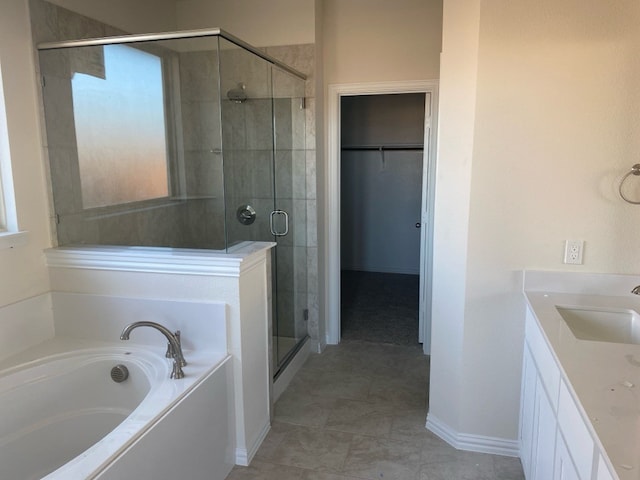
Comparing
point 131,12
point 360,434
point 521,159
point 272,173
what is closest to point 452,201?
point 521,159

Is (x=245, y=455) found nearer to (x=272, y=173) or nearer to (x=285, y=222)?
(x=285, y=222)

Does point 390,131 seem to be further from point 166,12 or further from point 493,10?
point 493,10

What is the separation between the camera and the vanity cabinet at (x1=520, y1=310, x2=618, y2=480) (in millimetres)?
1275

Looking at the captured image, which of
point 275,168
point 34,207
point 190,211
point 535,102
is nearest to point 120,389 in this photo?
point 34,207

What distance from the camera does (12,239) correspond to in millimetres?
2369

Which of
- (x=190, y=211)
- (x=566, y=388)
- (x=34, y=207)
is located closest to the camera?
(x=566, y=388)

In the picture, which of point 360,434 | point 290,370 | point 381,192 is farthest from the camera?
point 381,192

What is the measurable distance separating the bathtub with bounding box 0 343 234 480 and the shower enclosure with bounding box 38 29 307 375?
0.72m

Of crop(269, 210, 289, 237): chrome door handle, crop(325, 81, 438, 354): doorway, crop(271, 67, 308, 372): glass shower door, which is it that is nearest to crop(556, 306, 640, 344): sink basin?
crop(325, 81, 438, 354): doorway

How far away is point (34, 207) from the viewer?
8.28ft

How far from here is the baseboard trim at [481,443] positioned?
8.26 feet

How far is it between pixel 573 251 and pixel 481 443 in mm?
1147

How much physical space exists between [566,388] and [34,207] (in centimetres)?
263

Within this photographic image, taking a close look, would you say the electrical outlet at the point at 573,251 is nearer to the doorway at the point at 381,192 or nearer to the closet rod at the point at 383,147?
the doorway at the point at 381,192
